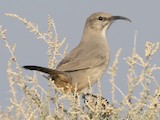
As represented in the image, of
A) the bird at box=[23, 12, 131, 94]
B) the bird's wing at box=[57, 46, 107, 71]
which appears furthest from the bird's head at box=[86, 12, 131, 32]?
the bird's wing at box=[57, 46, 107, 71]

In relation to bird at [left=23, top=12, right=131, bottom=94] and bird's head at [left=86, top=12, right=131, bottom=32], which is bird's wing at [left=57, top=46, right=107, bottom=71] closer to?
bird at [left=23, top=12, right=131, bottom=94]

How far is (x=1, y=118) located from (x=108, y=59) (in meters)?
2.03

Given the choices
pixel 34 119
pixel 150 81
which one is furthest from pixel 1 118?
pixel 150 81

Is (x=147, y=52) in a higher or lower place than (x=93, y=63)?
higher

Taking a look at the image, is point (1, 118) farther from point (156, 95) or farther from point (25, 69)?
point (156, 95)

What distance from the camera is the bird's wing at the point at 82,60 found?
4.66m

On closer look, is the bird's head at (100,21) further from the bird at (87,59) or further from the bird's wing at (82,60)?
the bird's wing at (82,60)

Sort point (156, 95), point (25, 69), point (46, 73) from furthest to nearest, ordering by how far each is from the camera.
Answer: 1. point (46, 73)
2. point (25, 69)
3. point (156, 95)

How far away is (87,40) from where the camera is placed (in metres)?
5.50

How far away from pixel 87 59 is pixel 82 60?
3.8 inches

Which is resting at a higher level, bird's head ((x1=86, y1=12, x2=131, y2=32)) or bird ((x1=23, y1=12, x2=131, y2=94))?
bird's head ((x1=86, y1=12, x2=131, y2=32))

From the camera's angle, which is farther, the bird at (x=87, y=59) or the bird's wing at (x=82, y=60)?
the bird's wing at (x=82, y=60)

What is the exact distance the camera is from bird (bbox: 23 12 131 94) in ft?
14.5

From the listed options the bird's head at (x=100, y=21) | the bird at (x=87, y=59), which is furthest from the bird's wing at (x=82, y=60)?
the bird's head at (x=100, y=21)
